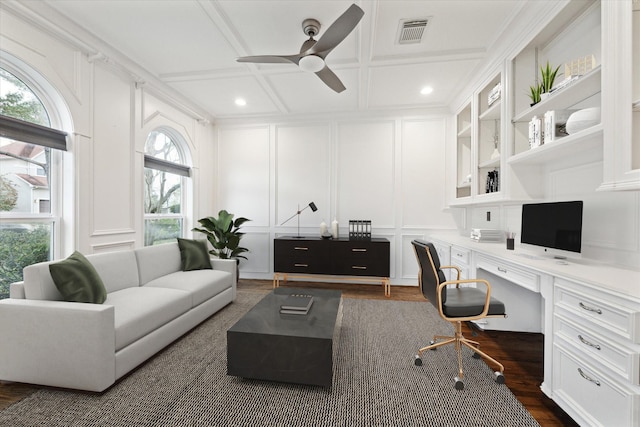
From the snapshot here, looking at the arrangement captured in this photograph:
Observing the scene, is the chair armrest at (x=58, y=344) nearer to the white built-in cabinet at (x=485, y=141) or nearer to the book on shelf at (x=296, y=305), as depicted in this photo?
the book on shelf at (x=296, y=305)

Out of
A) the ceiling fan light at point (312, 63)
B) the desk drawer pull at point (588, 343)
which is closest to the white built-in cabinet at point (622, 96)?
the desk drawer pull at point (588, 343)

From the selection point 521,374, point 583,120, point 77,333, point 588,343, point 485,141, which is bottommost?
point 521,374

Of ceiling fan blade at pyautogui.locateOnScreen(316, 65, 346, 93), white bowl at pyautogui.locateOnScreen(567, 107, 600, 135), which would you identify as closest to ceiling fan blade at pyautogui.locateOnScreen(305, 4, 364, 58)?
ceiling fan blade at pyautogui.locateOnScreen(316, 65, 346, 93)

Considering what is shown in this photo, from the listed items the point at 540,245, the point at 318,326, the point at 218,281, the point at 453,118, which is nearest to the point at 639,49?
the point at 540,245

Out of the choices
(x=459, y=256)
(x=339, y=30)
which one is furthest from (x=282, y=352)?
(x=459, y=256)

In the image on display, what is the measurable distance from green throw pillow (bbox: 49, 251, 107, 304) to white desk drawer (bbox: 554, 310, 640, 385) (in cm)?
312

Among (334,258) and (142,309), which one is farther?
(334,258)

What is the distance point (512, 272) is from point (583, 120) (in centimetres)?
115

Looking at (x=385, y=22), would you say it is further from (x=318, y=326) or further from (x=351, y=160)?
(x=318, y=326)

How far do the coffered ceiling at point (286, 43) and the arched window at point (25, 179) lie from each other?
0.83 metres

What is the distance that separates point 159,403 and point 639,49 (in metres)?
3.36

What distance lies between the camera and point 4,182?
2340mm

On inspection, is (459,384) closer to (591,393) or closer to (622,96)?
(591,393)

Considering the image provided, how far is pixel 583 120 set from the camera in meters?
1.84
